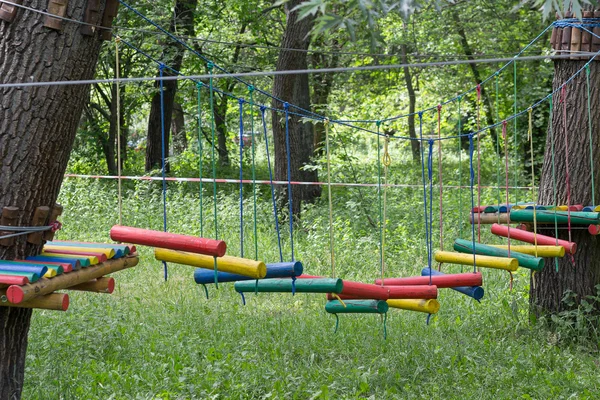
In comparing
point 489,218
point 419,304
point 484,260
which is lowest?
point 419,304

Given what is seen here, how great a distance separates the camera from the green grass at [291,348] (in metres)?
5.85

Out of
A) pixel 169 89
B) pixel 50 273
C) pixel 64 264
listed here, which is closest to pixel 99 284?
pixel 64 264

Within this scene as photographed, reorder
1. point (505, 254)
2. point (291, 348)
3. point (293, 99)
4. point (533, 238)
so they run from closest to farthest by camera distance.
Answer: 1. point (505, 254)
2. point (533, 238)
3. point (291, 348)
4. point (293, 99)

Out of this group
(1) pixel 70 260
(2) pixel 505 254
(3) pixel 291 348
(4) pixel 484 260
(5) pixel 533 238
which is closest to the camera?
(1) pixel 70 260

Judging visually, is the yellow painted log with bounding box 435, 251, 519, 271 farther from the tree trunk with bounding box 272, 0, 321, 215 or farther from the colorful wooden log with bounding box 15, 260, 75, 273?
the tree trunk with bounding box 272, 0, 321, 215

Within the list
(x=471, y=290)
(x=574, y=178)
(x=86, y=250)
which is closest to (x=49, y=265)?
(x=86, y=250)

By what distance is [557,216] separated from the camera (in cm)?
614

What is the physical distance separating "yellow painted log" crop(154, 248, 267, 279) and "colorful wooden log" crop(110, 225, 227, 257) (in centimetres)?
21

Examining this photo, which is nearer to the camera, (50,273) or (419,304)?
(50,273)

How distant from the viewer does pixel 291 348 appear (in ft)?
22.1

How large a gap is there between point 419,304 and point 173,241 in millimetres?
1821

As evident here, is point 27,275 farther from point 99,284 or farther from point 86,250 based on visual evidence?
point 99,284

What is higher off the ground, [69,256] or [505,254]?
[69,256]

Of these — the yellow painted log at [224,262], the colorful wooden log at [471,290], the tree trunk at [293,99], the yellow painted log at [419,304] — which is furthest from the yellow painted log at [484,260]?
the tree trunk at [293,99]
